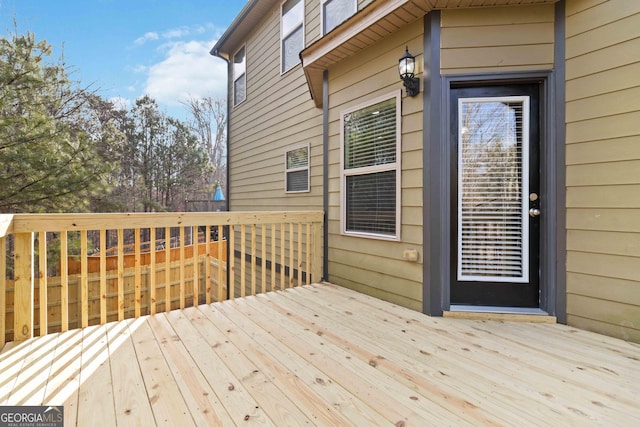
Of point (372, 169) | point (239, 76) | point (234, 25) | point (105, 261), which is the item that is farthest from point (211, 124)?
point (105, 261)

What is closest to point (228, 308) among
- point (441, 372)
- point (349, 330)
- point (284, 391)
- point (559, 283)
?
point (349, 330)

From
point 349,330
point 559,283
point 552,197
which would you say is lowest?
point 349,330

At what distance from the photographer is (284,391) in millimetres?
1552

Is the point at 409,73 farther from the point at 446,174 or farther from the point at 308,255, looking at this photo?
the point at 308,255

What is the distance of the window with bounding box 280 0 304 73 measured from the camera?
5.21 metres

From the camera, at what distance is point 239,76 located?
7.29 meters

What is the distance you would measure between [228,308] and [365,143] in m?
2.15

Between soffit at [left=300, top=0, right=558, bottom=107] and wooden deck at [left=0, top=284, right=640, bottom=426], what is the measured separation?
2.55 m

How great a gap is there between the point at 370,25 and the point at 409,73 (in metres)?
0.61

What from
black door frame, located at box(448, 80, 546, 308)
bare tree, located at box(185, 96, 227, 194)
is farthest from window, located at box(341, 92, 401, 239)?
bare tree, located at box(185, 96, 227, 194)

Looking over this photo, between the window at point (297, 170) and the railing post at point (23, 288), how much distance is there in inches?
135

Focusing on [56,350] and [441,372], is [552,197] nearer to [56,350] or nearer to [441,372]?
[441,372]

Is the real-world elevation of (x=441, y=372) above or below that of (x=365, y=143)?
below

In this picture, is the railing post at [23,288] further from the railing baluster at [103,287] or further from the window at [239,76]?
the window at [239,76]
